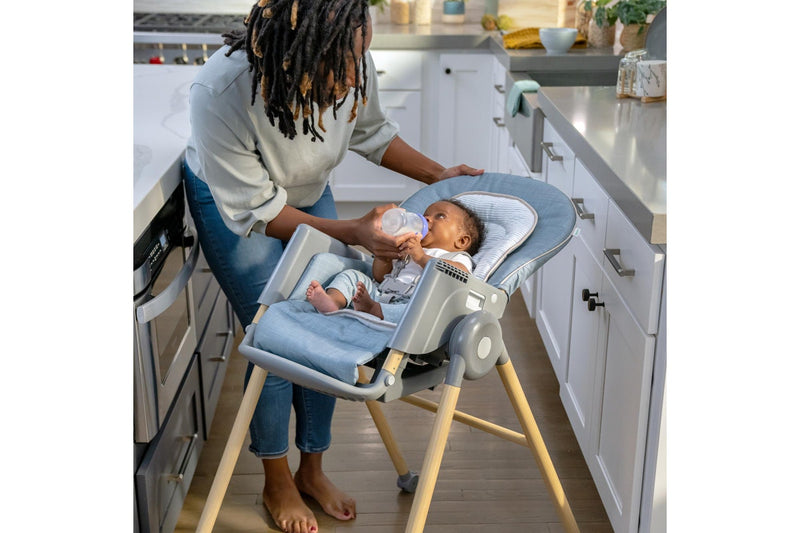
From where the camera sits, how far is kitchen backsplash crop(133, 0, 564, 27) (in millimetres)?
4199

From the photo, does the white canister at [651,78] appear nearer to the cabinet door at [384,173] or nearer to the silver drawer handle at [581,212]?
the silver drawer handle at [581,212]

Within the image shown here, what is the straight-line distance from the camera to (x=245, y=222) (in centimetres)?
179

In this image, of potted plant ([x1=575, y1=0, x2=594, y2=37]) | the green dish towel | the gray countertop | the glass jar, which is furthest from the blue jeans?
potted plant ([x1=575, y1=0, x2=594, y2=37])

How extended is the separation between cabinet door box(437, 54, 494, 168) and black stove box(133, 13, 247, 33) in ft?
3.26

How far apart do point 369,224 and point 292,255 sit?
0.17 metres

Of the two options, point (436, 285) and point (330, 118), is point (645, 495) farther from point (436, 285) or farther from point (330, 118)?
point (330, 118)

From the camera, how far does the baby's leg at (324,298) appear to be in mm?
1700

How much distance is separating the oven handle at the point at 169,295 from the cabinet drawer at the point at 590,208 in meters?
0.95

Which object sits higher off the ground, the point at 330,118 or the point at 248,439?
the point at 330,118

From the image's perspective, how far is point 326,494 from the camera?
6.98 ft

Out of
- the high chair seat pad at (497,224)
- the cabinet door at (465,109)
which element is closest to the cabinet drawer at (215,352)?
the high chair seat pad at (497,224)

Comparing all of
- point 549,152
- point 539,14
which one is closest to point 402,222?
point 549,152

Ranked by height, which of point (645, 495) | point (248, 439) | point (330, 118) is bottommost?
point (248, 439)
